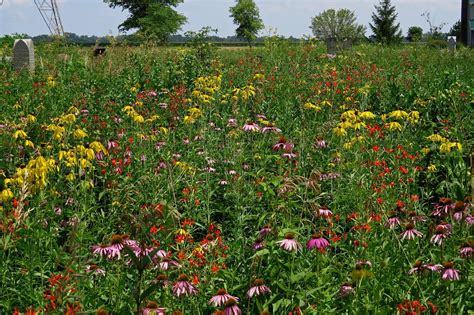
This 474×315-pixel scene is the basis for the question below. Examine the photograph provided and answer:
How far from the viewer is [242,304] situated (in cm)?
317

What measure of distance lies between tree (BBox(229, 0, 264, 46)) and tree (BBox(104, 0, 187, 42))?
85.7ft

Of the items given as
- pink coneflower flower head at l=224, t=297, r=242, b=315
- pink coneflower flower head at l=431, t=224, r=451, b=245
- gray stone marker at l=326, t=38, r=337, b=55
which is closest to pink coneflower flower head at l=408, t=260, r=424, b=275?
pink coneflower flower head at l=431, t=224, r=451, b=245

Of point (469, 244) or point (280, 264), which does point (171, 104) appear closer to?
point (280, 264)

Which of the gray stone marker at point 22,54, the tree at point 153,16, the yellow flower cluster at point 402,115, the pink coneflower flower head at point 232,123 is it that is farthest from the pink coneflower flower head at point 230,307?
the tree at point 153,16

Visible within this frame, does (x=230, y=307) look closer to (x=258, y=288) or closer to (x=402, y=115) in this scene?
(x=258, y=288)

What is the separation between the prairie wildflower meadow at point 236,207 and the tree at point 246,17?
2948 inches

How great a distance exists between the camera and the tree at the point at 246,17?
82250mm

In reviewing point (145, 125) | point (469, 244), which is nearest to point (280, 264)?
point (469, 244)

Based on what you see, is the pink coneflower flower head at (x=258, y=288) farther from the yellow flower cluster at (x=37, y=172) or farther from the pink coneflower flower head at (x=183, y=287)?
the yellow flower cluster at (x=37, y=172)

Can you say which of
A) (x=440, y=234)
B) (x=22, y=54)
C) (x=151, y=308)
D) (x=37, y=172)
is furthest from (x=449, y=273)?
(x=22, y=54)

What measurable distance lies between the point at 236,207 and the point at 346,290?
152 centimetres

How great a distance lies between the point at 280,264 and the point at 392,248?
84 cm

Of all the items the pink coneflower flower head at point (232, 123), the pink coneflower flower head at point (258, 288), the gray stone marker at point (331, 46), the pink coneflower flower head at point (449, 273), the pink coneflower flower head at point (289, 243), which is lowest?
the pink coneflower flower head at point (258, 288)

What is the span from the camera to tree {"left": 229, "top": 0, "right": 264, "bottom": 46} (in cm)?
8225
